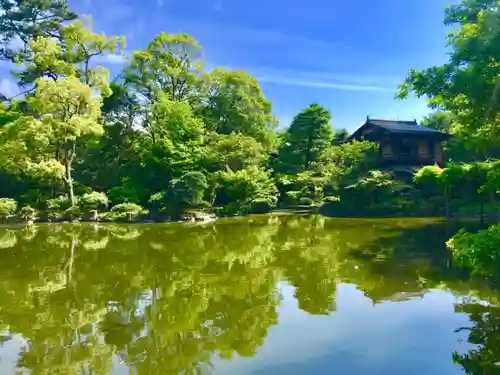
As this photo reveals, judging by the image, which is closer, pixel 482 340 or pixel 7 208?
pixel 482 340

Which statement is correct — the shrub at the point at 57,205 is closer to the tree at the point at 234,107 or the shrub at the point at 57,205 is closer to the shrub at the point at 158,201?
the shrub at the point at 158,201

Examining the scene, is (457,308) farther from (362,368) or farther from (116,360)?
(116,360)

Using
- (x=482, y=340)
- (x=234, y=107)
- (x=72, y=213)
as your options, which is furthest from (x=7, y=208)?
(x=482, y=340)

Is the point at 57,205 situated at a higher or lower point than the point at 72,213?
higher

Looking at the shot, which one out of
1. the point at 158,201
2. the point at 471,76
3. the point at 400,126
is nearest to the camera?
the point at 471,76

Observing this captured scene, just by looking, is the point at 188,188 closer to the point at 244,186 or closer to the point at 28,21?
the point at 244,186

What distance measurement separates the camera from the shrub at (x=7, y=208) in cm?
2227

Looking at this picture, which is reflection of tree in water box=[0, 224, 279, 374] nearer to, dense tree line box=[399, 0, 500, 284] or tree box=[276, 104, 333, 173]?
dense tree line box=[399, 0, 500, 284]

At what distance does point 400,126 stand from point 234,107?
11.9 m

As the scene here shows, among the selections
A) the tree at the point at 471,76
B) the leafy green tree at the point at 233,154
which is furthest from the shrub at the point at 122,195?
the tree at the point at 471,76

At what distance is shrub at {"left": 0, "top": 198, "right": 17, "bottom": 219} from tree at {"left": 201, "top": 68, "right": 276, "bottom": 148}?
13.9 m

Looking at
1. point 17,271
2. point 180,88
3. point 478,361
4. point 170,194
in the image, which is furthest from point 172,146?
point 478,361

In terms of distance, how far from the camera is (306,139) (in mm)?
32594

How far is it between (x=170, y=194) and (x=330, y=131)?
610 inches
